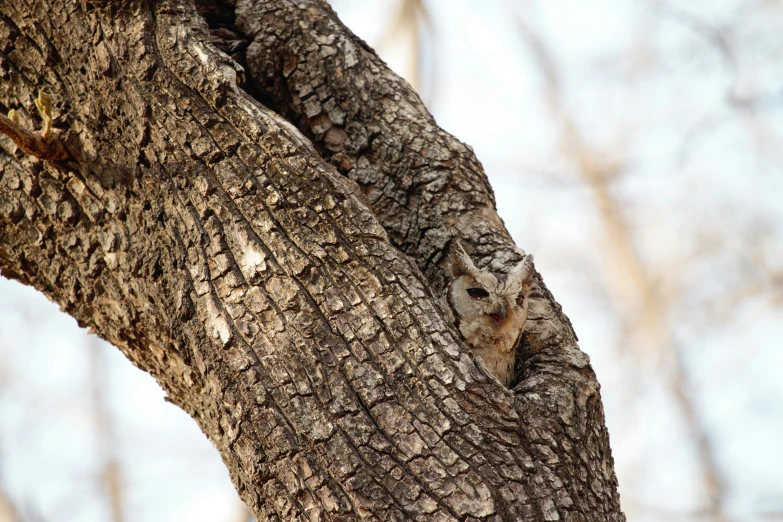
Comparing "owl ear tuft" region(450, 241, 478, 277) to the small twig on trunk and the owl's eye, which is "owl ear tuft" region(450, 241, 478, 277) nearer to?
the owl's eye

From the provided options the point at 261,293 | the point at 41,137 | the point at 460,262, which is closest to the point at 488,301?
the point at 460,262

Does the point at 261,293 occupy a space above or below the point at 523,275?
below

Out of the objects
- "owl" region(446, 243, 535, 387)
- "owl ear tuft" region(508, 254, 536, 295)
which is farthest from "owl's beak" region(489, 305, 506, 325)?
"owl ear tuft" region(508, 254, 536, 295)

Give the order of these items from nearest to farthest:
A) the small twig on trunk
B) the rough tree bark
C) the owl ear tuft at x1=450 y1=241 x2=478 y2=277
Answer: the rough tree bark, the small twig on trunk, the owl ear tuft at x1=450 y1=241 x2=478 y2=277

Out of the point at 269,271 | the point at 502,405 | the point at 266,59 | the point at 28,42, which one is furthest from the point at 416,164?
the point at 28,42

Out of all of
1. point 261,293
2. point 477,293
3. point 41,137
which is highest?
point 477,293

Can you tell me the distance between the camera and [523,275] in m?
2.45

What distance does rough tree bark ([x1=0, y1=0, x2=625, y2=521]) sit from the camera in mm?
1819

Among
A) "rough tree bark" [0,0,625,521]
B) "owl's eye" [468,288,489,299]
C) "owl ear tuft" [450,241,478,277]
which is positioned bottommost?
"rough tree bark" [0,0,625,521]

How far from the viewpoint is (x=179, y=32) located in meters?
2.20

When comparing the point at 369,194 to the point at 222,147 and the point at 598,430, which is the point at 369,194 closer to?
the point at 222,147

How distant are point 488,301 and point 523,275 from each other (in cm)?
18

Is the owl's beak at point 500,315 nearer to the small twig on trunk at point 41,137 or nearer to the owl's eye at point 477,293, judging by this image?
the owl's eye at point 477,293

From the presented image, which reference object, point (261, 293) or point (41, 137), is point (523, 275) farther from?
point (41, 137)
